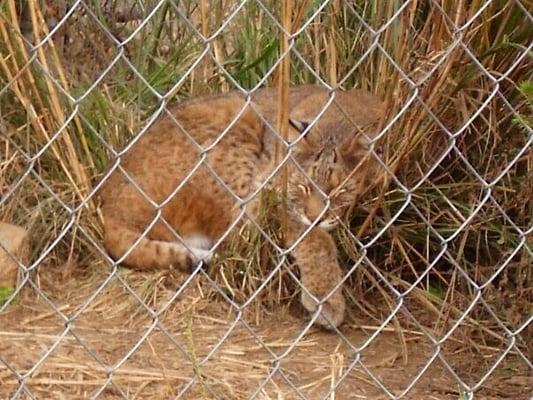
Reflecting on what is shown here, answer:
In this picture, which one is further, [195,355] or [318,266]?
[318,266]

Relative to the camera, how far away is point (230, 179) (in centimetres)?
343

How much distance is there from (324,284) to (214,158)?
0.57 meters

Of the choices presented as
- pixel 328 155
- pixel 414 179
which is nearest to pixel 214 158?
pixel 328 155

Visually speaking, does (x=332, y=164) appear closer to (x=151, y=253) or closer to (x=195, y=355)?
(x=151, y=253)

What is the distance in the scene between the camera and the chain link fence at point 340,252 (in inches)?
101

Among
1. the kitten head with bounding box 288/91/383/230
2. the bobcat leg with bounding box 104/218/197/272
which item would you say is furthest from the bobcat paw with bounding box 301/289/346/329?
the bobcat leg with bounding box 104/218/197/272

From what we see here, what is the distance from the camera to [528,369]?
2734 millimetres

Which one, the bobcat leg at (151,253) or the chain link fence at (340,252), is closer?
the chain link fence at (340,252)

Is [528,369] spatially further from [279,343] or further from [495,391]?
[279,343]

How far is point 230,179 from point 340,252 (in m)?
0.42

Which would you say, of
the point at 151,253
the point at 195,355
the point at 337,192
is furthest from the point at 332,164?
the point at 195,355

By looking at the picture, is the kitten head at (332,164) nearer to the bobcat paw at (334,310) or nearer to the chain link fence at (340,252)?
the chain link fence at (340,252)

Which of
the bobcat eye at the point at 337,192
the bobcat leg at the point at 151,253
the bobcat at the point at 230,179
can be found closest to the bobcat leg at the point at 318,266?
the bobcat at the point at 230,179

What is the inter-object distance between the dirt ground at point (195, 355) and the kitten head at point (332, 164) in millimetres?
273
